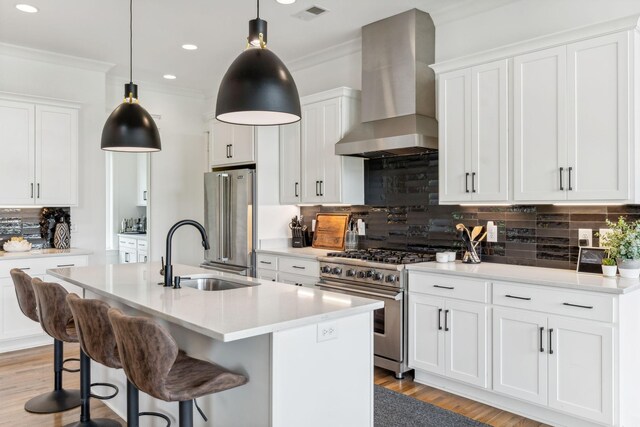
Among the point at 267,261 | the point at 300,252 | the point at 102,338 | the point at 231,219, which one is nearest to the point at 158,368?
the point at 102,338

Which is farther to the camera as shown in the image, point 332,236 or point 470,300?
point 332,236

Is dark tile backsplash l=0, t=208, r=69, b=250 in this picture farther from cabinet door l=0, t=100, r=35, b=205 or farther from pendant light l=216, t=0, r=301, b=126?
pendant light l=216, t=0, r=301, b=126

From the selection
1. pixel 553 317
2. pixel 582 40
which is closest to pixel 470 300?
pixel 553 317

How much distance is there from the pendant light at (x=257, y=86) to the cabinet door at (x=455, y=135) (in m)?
1.74

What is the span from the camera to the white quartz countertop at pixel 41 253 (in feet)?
14.8

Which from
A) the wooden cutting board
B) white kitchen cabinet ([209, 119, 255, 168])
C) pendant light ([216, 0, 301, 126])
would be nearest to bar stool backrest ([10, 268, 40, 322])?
pendant light ([216, 0, 301, 126])

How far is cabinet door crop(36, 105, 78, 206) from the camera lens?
489cm

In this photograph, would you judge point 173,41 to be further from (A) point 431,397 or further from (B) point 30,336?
(A) point 431,397

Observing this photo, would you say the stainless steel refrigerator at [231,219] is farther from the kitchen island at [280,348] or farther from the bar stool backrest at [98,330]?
the bar stool backrest at [98,330]

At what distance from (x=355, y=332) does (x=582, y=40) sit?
2320 mm

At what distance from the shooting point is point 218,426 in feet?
7.30

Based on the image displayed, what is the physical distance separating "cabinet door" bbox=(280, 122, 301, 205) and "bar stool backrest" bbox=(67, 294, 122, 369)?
2943 mm

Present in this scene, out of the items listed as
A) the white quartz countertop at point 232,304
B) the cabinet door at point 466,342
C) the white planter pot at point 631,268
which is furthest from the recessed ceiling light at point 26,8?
the white planter pot at point 631,268


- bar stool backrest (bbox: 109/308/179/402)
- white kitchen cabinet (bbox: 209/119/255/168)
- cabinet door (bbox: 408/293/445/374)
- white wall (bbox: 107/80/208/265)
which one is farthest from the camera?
white wall (bbox: 107/80/208/265)
